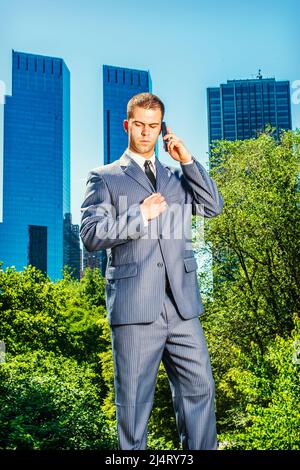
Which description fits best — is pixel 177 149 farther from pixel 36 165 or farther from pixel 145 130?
pixel 36 165

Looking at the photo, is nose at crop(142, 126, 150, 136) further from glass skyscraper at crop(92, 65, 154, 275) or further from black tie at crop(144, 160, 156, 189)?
glass skyscraper at crop(92, 65, 154, 275)

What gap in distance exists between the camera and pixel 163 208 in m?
2.54

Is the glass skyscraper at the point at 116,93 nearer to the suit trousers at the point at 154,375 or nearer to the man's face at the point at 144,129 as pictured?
the man's face at the point at 144,129

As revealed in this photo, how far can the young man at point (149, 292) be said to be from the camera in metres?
2.51

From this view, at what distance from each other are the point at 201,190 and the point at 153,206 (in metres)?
0.30

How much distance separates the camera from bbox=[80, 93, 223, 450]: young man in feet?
8.25

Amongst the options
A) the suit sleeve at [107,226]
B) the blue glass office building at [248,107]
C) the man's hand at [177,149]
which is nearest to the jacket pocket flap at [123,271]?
the suit sleeve at [107,226]

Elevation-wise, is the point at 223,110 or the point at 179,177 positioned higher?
the point at 223,110

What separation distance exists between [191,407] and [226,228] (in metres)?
13.6

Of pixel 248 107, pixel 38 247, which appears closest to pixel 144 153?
pixel 248 107

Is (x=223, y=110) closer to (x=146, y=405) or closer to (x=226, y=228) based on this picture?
(x=226, y=228)

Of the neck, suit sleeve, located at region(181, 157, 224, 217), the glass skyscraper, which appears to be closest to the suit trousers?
suit sleeve, located at region(181, 157, 224, 217)

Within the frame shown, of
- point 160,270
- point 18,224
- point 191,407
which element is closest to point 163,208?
point 160,270

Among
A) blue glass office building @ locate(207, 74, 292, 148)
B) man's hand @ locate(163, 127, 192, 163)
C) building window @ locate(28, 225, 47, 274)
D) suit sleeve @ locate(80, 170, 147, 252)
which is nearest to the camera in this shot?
suit sleeve @ locate(80, 170, 147, 252)
